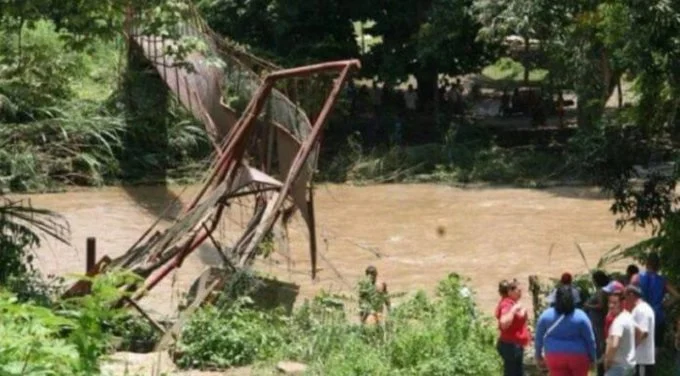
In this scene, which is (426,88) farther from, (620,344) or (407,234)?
(620,344)

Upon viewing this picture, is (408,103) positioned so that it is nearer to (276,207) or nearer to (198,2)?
(198,2)

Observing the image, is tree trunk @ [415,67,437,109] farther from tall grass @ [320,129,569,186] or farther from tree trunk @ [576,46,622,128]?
tree trunk @ [576,46,622,128]

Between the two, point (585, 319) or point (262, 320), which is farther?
point (262, 320)

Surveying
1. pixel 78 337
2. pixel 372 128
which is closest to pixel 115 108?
pixel 372 128

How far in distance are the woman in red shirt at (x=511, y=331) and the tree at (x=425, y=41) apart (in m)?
21.4

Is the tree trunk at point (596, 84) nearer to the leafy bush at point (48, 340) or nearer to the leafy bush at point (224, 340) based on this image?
the leafy bush at point (224, 340)

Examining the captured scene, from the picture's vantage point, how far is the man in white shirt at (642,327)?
10008 millimetres

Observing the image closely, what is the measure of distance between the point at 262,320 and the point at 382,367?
2.75 meters

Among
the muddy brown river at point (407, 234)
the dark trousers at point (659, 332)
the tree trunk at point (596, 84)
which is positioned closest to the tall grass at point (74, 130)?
the muddy brown river at point (407, 234)

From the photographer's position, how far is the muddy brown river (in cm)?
2145

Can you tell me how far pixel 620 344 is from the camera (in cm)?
984

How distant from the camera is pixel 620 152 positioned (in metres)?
14.3

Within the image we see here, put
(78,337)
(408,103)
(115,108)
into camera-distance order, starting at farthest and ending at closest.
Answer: (408,103) < (115,108) < (78,337)

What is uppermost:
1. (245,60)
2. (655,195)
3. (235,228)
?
(245,60)
